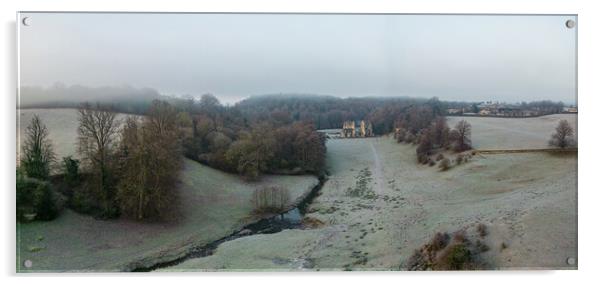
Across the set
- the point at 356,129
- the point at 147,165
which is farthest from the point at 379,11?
the point at 147,165

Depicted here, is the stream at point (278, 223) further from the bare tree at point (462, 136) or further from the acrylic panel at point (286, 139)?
the bare tree at point (462, 136)

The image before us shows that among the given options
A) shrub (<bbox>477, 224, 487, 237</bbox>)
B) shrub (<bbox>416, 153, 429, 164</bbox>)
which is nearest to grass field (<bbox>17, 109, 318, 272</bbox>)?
shrub (<bbox>416, 153, 429, 164</bbox>)

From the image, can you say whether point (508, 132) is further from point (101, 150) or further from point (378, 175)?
point (101, 150)

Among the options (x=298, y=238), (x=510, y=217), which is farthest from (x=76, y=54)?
(x=510, y=217)
